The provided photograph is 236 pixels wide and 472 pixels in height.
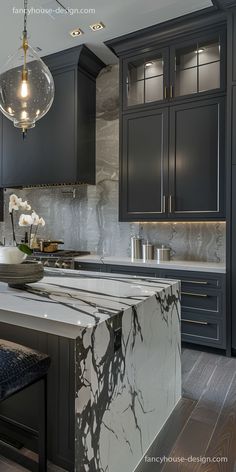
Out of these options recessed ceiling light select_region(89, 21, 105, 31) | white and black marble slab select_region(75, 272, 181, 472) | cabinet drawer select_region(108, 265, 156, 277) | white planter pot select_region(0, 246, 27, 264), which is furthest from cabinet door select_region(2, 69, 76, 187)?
white and black marble slab select_region(75, 272, 181, 472)

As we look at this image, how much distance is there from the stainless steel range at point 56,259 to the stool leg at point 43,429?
6.71 feet

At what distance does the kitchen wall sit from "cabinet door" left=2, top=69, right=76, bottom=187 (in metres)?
0.45

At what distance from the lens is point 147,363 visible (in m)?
1.53

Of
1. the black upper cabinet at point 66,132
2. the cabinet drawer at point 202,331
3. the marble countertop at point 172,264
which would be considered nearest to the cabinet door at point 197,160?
the marble countertop at point 172,264

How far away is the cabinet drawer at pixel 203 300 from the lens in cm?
283

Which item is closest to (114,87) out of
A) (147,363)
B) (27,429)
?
(147,363)

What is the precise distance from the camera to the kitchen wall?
11.4 ft

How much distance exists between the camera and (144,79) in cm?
348

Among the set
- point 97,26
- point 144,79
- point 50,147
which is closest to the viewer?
point 97,26

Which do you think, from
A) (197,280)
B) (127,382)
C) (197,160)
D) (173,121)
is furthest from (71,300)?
(173,121)

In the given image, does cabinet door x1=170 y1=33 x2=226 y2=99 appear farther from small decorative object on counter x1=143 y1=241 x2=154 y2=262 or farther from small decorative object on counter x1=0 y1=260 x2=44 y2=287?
small decorative object on counter x1=0 y1=260 x2=44 y2=287

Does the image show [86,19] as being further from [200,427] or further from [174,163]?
[200,427]

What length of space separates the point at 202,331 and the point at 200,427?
3.72 ft

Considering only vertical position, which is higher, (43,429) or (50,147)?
(50,147)
